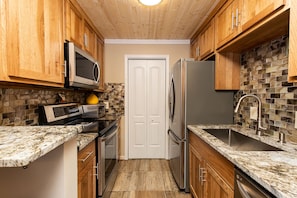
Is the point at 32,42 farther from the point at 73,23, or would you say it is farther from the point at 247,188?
the point at 247,188

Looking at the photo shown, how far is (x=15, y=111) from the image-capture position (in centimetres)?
162

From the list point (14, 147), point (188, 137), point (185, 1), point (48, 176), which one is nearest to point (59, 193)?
point (48, 176)

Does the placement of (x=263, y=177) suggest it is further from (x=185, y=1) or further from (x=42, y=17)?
(x=185, y=1)

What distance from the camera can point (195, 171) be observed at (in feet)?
7.15

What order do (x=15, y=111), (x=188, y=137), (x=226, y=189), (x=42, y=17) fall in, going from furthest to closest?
1. (x=188, y=137)
2. (x=15, y=111)
3. (x=42, y=17)
4. (x=226, y=189)

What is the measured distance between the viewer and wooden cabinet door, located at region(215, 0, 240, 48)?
175 centimetres

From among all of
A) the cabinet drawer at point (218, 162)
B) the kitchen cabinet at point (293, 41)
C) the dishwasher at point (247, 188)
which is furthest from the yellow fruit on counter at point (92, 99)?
the kitchen cabinet at point (293, 41)

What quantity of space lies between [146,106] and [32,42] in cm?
263

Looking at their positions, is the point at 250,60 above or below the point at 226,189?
above

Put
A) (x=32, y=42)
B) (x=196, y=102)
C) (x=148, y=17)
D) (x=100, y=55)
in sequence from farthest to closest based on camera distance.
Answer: (x=100, y=55) < (x=148, y=17) < (x=196, y=102) < (x=32, y=42)

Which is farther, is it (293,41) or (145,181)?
(145,181)

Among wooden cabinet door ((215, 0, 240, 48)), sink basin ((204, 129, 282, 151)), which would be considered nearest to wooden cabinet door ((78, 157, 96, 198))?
sink basin ((204, 129, 282, 151))

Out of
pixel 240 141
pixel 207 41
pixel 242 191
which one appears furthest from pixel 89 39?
pixel 242 191

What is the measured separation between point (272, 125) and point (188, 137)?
957mm
